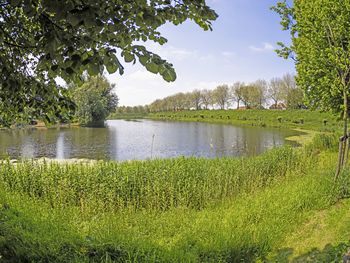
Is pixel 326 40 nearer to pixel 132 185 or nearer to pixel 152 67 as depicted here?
pixel 132 185

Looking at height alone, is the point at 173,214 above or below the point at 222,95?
below

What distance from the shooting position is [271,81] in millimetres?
78125

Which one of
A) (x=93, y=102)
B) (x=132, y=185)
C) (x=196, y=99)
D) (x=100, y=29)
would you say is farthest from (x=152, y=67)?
(x=196, y=99)

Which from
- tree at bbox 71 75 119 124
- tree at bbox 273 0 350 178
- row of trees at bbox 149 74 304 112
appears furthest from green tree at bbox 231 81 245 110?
tree at bbox 273 0 350 178

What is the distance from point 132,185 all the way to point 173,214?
6.25 feet

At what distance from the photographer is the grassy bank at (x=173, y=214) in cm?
410

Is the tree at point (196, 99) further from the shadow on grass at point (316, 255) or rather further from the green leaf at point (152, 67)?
the green leaf at point (152, 67)

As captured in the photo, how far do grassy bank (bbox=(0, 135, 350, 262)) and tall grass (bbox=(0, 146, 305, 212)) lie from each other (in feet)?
0.10

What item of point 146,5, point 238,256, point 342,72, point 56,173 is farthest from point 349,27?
point 56,173

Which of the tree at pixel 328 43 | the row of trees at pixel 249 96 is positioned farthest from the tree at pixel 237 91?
the tree at pixel 328 43

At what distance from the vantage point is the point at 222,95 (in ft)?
295

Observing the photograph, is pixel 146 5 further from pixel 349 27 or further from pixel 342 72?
pixel 349 27

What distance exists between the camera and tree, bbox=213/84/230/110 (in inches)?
3519

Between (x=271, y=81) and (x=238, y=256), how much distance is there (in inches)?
3144
